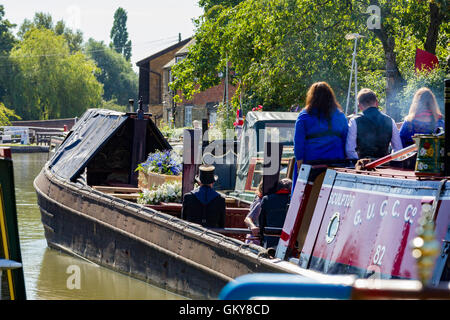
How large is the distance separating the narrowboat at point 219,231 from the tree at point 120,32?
120 metres

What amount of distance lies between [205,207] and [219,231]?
0.37 metres

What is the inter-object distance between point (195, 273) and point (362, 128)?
280cm

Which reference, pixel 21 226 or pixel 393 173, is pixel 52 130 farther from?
pixel 393 173

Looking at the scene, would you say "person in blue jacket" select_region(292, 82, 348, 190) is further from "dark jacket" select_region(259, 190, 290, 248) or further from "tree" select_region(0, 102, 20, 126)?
"tree" select_region(0, 102, 20, 126)

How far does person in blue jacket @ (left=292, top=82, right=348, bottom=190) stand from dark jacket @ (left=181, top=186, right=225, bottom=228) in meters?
2.25

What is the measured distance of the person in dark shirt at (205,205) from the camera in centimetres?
923

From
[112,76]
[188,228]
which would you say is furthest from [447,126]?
[112,76]

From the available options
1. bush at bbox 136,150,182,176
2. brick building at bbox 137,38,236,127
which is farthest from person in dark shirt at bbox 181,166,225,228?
brick building at bbox 137,38,236,127

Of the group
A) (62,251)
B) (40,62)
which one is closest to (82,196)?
(62,251)

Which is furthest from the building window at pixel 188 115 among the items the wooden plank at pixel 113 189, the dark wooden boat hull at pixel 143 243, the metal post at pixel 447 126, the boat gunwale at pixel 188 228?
the metal post at pixel 447 126

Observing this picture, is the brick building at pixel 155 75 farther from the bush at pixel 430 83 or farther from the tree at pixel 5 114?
the bush at pixel 430 83

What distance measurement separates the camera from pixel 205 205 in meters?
9.37

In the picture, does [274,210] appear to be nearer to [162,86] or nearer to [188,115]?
[188,115]

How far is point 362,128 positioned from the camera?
293 inches
